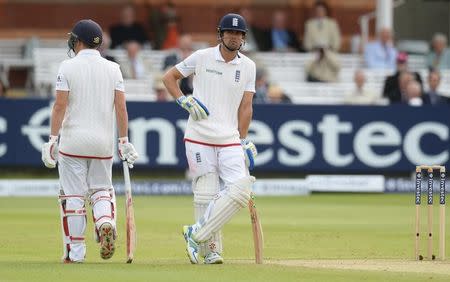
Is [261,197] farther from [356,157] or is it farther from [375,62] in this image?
[375,62]

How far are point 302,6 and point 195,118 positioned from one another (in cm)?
1288

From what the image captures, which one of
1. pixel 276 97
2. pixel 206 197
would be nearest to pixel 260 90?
pixel 276 97

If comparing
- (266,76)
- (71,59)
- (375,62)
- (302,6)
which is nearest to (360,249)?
(71,59)

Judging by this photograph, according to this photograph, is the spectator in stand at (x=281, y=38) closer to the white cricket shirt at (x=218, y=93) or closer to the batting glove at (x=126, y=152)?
the white cricket shirt at (x=218, y=93)

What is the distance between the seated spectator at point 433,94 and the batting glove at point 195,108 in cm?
910

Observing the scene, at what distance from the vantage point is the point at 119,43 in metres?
19.6

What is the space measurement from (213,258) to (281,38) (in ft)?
37.8

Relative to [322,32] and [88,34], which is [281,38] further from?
[88,34]

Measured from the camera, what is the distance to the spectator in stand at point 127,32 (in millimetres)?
19656

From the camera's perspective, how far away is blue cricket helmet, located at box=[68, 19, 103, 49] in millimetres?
9094

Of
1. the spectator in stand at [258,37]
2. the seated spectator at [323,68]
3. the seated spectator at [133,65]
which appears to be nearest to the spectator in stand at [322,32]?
the seated spectator at [323,68]

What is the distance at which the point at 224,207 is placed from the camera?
8.90 m

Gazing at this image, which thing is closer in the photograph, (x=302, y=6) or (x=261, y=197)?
(x=261, y=197)

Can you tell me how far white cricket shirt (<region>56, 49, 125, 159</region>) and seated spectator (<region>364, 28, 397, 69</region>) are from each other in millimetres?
10849
